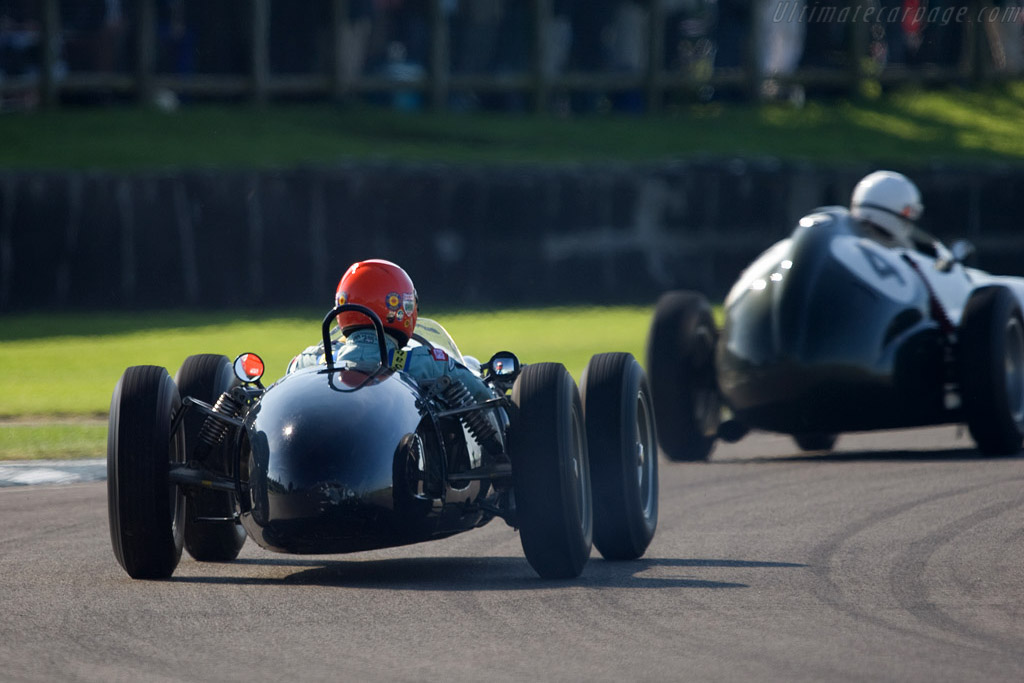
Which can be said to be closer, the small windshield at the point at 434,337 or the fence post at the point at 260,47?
the small windshield at the point at 434,337

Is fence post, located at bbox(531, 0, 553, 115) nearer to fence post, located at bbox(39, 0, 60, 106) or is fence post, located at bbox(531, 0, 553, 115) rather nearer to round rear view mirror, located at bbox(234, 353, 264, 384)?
fence post, located at bbox(39, 0, 60, 106)

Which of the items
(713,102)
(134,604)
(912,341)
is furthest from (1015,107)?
(134,604)

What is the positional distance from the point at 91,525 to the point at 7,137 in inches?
518

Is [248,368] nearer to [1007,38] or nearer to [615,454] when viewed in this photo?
[615,454]

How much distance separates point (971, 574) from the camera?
7078 mm

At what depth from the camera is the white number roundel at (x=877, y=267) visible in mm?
11195

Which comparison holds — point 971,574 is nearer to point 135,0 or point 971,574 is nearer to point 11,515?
point 11,515

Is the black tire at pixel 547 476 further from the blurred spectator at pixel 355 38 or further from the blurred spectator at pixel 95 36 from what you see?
the blurred spectator at pixel 355 38

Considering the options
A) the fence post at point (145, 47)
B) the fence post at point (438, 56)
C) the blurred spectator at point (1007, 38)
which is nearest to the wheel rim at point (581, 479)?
the fence post at point (145, 47)

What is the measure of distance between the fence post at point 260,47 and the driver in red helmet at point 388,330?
52.7 feet

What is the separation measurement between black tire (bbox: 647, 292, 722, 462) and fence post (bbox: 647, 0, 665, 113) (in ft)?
43.3

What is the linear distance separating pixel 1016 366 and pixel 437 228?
9.75 m

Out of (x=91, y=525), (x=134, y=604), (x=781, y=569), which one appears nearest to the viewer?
(x=134, y=604)

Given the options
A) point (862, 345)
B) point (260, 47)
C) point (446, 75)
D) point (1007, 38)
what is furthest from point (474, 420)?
point (1007, 38)
